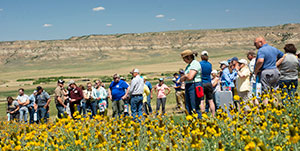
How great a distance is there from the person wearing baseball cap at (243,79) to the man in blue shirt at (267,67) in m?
0.87

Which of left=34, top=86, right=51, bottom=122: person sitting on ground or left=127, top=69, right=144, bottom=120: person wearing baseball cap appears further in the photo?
left=34, top=86, right=51, bottom=122: person sitting on ground

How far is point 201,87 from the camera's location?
693 centimetres

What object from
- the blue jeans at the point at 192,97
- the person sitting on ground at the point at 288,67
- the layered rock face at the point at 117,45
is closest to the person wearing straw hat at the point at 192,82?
the blue jeans at the point at 192,97

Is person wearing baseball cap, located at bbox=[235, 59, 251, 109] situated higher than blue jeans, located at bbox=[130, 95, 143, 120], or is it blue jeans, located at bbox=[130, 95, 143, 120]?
person wearing baseball cap, located at bbox=[235, 59, 251, 109]

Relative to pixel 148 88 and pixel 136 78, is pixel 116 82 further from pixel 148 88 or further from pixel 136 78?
pixel 148 88

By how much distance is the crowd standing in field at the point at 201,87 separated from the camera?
22.7 ft

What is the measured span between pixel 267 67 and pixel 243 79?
106 centimetres

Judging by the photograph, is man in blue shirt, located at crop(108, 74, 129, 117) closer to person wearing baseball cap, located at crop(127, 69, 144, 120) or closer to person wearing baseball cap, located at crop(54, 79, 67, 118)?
person wearing baseball cap, located at crop(127, 69, 144, 120)

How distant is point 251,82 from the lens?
26.0 ft

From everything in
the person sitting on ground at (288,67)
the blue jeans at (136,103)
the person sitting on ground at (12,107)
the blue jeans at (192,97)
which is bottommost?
the person sitting on ground at (12,107)

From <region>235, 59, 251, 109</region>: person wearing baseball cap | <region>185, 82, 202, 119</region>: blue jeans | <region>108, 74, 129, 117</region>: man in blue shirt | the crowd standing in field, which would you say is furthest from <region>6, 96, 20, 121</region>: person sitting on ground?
<region>235, 59, 251, 109</region>: person wearing baseball cap

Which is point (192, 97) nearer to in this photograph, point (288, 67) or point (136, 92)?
point (288, 67)

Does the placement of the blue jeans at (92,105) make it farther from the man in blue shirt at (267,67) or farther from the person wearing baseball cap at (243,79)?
the man in blue shirt at (267,67)

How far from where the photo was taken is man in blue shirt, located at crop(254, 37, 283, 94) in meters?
6.88
